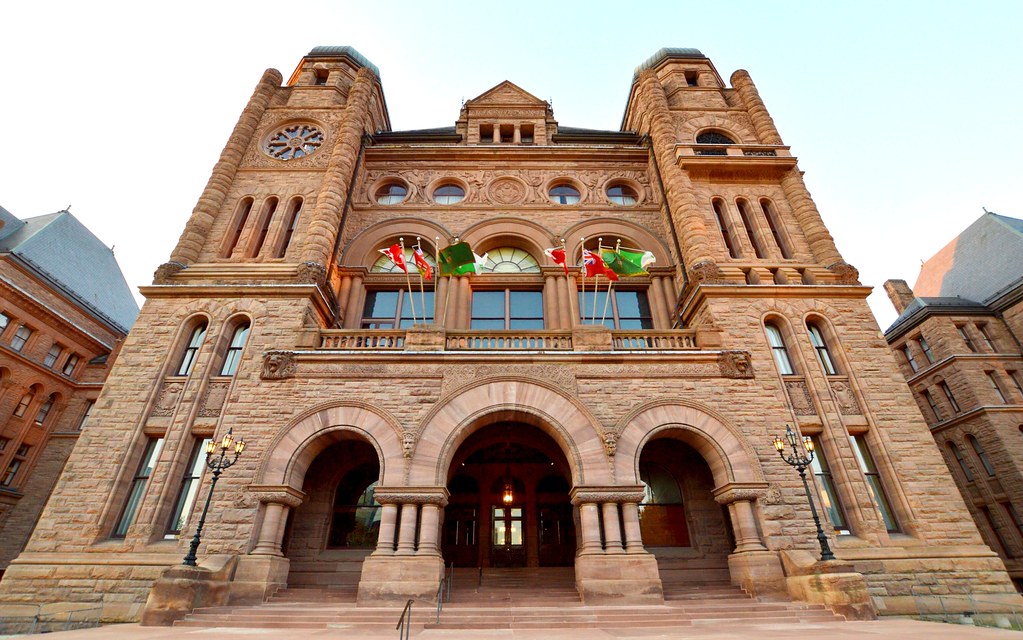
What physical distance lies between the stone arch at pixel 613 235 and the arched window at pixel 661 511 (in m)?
8.57

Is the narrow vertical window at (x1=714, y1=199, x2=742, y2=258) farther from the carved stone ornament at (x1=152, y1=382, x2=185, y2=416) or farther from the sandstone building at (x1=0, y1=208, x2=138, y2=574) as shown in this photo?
the sandstone building at (x1=0, y1=208, x2=138, y2=574)

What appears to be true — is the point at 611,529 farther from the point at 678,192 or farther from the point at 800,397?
the point at 678,192

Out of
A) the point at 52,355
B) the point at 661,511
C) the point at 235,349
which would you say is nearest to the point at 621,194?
the point at 661,511

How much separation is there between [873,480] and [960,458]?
19034mm

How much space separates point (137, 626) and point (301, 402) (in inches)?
216

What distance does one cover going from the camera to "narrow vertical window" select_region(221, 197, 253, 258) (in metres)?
17.3

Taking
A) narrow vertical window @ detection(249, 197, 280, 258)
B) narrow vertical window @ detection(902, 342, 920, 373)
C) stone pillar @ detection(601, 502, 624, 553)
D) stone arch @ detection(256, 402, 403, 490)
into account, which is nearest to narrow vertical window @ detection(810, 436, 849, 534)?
stone pillar @ detection(601, 502, 624, 553)

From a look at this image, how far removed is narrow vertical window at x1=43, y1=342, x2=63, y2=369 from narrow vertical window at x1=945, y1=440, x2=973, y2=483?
5024 centimetres

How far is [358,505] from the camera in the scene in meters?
14.1

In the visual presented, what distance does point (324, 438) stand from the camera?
41.2 ft

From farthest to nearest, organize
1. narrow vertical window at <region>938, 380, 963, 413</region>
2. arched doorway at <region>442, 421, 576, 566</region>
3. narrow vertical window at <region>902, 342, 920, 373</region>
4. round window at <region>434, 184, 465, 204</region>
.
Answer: narrow vertical window at <region>902, 342, 920, 373</region>
narrow vertical window at <region>938, 380, 963, 413</region>
round window at <region>434, 184, 465, 204</region>
arched doorway at <region>442, 421, 576, 566</region>

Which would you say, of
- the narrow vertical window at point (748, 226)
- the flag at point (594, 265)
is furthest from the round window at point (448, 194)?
the narrow vertical window at point (748, 226)

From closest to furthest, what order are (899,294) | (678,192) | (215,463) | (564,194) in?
(215,463)
(678,192)
(564,194)
(899,294)

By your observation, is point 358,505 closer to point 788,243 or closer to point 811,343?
point 811,343
